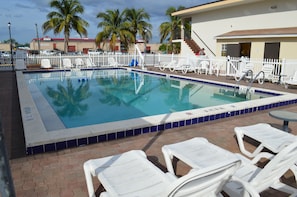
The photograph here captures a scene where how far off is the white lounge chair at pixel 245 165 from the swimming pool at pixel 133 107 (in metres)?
1.66

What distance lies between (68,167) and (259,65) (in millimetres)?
12285

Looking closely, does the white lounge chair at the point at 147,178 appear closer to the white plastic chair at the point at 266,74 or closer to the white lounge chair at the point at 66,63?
the white plastic chair at the point at 266,74

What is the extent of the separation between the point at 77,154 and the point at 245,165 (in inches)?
97.6

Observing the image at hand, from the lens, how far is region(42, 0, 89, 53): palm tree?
26656 mm

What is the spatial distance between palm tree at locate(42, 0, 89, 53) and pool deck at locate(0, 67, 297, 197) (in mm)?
23065

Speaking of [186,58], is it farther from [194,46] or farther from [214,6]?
[194,46]

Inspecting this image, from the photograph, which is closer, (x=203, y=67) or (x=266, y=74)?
(x=266, y=74)

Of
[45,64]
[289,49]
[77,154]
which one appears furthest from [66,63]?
[77,154]

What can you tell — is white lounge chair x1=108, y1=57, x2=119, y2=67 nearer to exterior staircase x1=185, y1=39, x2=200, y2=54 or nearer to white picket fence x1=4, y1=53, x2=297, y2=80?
white picket fence x1=4, y1=53, x2=297, y2=80

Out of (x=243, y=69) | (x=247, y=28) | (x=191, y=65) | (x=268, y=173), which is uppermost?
(x=247, y=28)

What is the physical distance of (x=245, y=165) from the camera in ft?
9.42

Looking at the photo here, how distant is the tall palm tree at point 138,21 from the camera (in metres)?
28.9

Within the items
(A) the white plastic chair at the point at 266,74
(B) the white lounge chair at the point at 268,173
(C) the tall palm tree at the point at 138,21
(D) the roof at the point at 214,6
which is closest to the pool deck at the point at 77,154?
(B) the white lounge chair at the point at 268,173

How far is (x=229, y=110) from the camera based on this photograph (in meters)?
6.09
